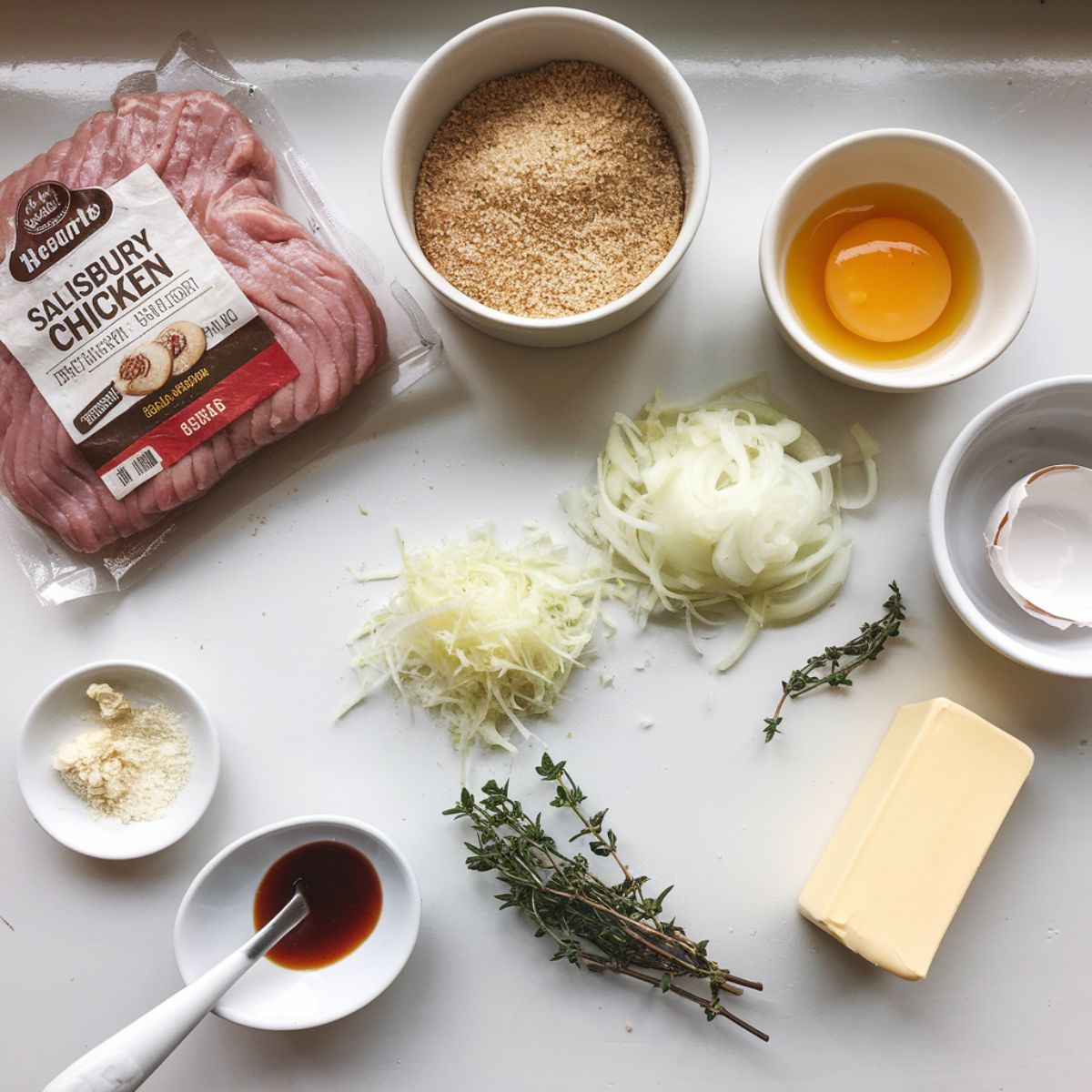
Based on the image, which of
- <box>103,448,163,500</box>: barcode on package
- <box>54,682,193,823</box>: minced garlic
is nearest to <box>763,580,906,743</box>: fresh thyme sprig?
<box>54,682,193,823</box>: minced garlic

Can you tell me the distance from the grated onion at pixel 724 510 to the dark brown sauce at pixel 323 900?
63 cm

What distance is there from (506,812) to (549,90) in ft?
3.68

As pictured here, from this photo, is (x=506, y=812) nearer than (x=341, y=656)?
Yes

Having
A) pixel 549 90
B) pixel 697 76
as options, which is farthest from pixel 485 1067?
pixel 697 76

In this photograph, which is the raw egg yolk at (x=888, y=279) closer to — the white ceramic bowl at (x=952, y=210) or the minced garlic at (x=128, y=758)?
the white ceramic bowl at (x=952, y=210)

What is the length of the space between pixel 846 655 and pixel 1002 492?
14.7 inches

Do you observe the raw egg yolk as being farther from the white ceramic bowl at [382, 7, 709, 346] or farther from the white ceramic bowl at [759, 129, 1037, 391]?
the white ceramic bowl at [382, 7, 709, 346]

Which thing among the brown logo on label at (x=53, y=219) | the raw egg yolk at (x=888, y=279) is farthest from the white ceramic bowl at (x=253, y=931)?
the raw egg yolk at (x=888, y=279)

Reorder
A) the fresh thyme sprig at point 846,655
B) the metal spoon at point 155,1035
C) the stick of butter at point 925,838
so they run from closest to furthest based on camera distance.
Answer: the metal spoon at point 155,1035, the stick of butter at point 925,838, the fresh thyme sprig at point 846,655

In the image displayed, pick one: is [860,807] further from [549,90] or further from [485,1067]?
[549,90]

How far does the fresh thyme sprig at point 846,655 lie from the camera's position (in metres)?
1.48

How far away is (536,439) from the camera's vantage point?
156 cm

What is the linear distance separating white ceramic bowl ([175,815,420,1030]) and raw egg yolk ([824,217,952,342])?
111 centimetres

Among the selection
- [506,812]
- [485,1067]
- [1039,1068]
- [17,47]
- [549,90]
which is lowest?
[1039,1068]
